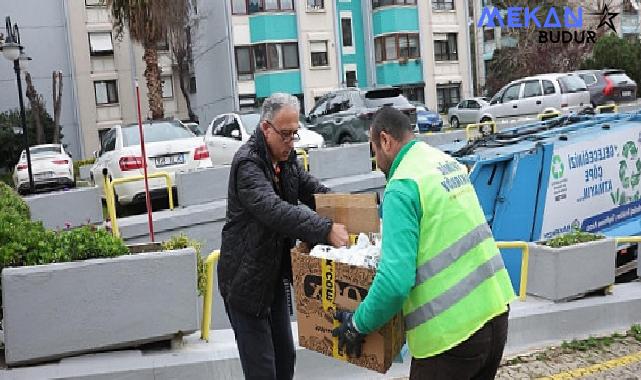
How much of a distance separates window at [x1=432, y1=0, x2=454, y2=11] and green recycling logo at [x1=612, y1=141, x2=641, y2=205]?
35379 mm

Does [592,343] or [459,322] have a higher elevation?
[459,322]

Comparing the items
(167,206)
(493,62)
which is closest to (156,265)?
(167,206)

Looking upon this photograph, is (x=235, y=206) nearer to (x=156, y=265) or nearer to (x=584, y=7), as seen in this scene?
(x=156, y=265)

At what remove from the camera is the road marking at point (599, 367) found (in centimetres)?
521

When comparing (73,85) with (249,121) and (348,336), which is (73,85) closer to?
(249,121)

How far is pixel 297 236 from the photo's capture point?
3389 mm

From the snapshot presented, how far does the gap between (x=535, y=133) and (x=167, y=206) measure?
6.52 m

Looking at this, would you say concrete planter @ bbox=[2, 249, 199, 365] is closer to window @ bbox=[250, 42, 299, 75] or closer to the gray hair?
the gray hair

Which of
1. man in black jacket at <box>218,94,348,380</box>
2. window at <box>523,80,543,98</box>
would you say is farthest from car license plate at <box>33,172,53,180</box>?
man in black jacket at <box>218,94,348,380</box>

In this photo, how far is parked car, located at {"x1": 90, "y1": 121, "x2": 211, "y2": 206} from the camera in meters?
11.2

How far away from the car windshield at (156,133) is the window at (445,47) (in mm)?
32144

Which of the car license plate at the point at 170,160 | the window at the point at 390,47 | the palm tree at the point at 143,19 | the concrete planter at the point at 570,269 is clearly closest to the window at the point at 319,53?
the window at the point at 390,47

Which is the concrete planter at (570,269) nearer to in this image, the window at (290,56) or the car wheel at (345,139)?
the car wheel at (345,139)

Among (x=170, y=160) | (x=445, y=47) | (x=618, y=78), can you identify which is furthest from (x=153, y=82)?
(x=445, y=47)
